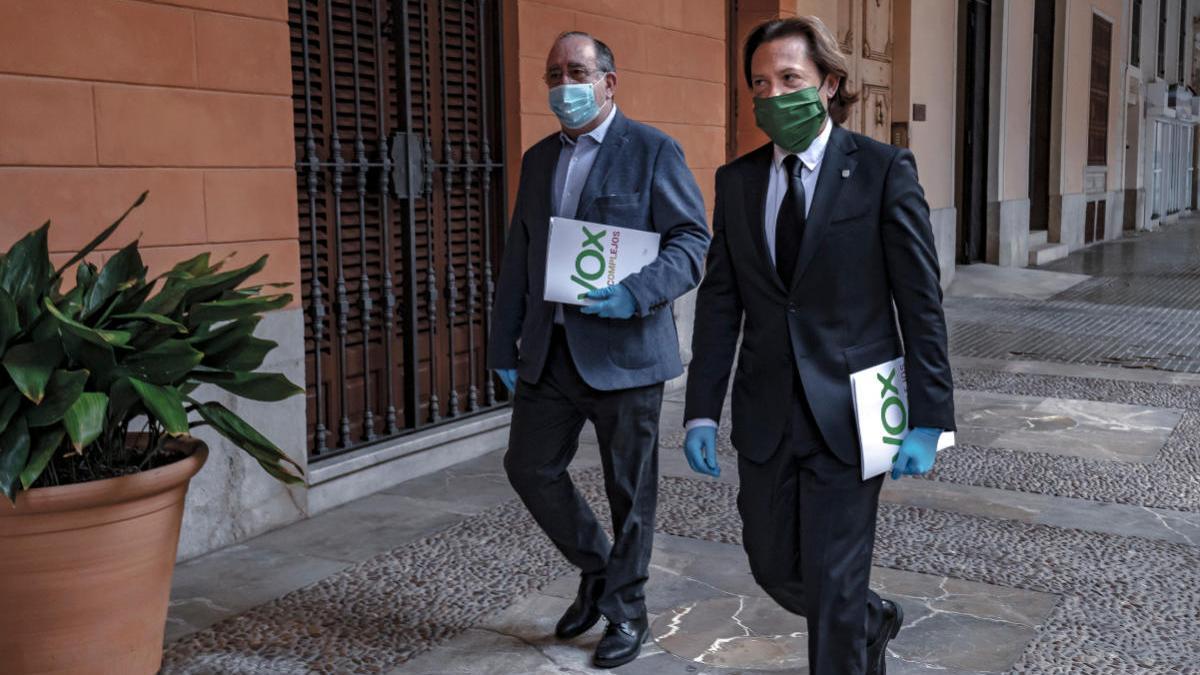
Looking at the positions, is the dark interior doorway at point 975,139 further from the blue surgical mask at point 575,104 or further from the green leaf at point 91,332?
the green leaf at point 91,332

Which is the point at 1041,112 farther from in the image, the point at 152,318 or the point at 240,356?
the point at 152,318

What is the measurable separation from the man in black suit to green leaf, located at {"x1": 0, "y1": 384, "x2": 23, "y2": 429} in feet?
5.55

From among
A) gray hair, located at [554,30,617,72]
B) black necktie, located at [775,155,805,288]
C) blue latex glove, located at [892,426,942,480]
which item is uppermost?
gray hair, located at [554,30,617,72]

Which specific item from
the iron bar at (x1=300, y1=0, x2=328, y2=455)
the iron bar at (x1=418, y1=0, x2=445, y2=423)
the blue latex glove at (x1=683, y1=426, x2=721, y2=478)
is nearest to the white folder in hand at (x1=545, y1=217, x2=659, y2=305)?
the blue latex glove at (x1=683, y1=426, x2=721, y2=478)

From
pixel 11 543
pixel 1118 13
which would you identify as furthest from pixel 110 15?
pixel 1118 13

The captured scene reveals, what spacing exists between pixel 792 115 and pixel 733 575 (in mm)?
2194

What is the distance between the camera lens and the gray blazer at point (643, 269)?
358 centimetres

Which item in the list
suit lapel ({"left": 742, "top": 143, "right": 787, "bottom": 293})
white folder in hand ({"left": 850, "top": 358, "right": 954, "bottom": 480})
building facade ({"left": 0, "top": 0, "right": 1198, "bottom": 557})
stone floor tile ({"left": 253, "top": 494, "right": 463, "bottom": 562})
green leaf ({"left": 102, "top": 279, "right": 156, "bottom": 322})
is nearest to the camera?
white folder in hand ({"left": 850, "top": 358, "right": 954, "bottom": 480})

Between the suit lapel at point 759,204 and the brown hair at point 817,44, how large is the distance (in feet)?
0.62

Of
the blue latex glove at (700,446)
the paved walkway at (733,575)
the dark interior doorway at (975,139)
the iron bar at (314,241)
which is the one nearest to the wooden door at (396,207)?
the iron bar at (314,241)

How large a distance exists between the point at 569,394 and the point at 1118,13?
2269 cm

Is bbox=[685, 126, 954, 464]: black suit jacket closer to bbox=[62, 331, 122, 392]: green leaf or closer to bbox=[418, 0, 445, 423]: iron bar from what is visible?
bbox=[62, 331, 122, 392]: green leaf

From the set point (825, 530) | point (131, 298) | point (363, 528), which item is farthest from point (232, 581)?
point (825, 530)

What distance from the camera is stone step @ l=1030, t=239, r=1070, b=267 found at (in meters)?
18.1
